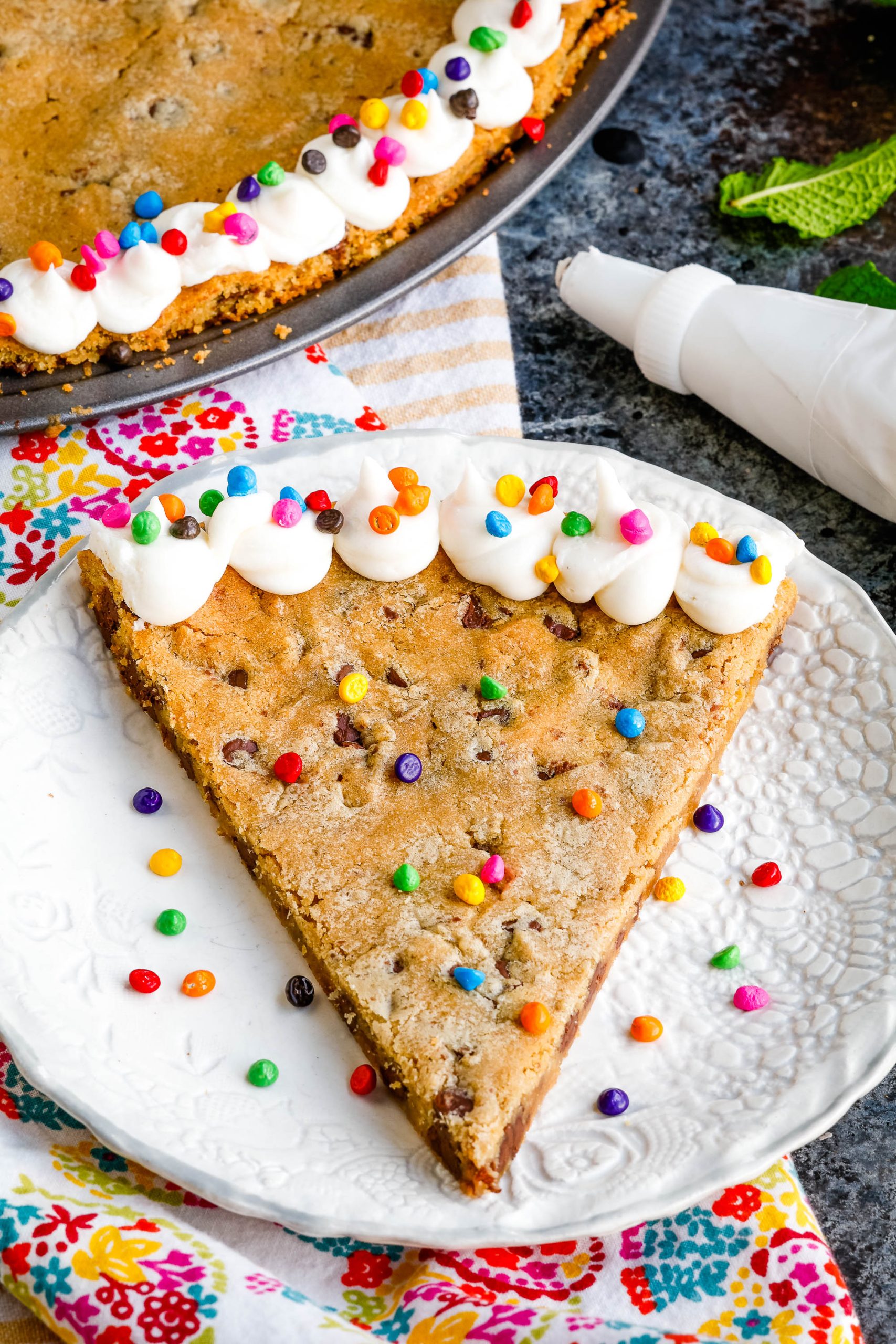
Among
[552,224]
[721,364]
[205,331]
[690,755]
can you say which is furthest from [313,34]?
[690,755]

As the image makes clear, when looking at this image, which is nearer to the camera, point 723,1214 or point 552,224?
point 723,1214

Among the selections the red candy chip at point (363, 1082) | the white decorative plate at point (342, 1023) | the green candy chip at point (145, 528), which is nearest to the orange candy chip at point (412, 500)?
the white decorative plate at point (342, 1023)

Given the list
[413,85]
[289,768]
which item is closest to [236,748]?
[289,768]

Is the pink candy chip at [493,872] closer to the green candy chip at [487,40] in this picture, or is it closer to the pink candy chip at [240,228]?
the pink candy chip at [240,228]

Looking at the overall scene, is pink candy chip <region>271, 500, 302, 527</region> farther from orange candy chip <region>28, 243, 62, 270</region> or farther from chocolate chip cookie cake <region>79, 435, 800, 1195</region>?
orange candy chip <region>28, 243, 62, 270</region>

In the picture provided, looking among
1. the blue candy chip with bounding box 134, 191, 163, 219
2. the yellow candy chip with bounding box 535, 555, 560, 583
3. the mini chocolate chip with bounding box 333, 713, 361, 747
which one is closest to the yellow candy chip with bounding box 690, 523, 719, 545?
the yellow candy chip with bounding box 535, 555, 560, 583

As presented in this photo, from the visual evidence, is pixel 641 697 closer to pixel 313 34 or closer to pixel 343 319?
pixel 343 319
